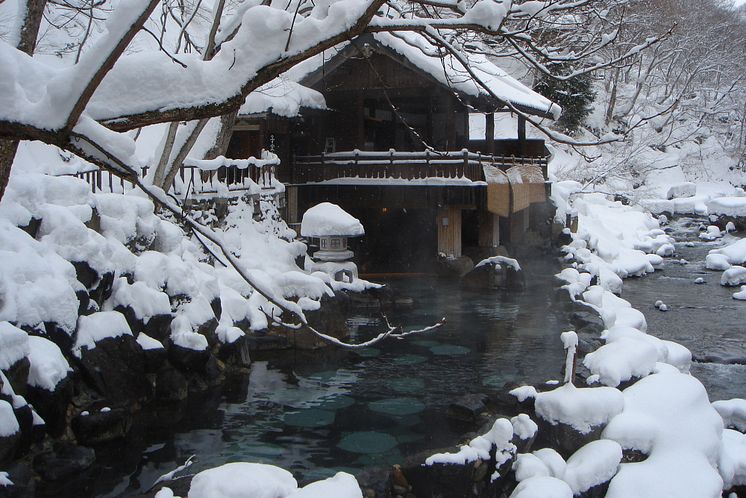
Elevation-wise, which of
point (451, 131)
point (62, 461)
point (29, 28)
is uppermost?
point (451, 131)

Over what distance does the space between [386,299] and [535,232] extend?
436 inches

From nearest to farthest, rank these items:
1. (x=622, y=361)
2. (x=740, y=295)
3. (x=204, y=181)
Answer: (x=622, y=361), (x=204, y=181), (x=740, y=295)

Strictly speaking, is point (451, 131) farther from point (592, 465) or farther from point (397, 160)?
point (592, 465)

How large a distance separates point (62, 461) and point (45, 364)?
3.97ft

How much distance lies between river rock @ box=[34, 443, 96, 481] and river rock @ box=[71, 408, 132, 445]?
37 cm

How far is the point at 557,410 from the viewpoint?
849 cm

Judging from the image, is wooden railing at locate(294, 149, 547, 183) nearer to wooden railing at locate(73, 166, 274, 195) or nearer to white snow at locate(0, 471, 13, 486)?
wooden railing at locate(73, 166, 274, 195)

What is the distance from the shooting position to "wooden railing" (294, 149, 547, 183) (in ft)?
63.2

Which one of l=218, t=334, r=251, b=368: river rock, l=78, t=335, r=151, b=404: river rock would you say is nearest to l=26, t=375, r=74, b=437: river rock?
l=78, t=335, r=151, b=404: river rock

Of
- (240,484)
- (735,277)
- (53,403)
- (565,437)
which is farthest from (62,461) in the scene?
(735,277)

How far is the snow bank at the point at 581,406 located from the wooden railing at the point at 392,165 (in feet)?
36.0

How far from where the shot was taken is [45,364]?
8.12m

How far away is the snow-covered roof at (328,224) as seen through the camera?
1639 cm

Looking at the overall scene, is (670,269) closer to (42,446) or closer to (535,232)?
(535,232)
